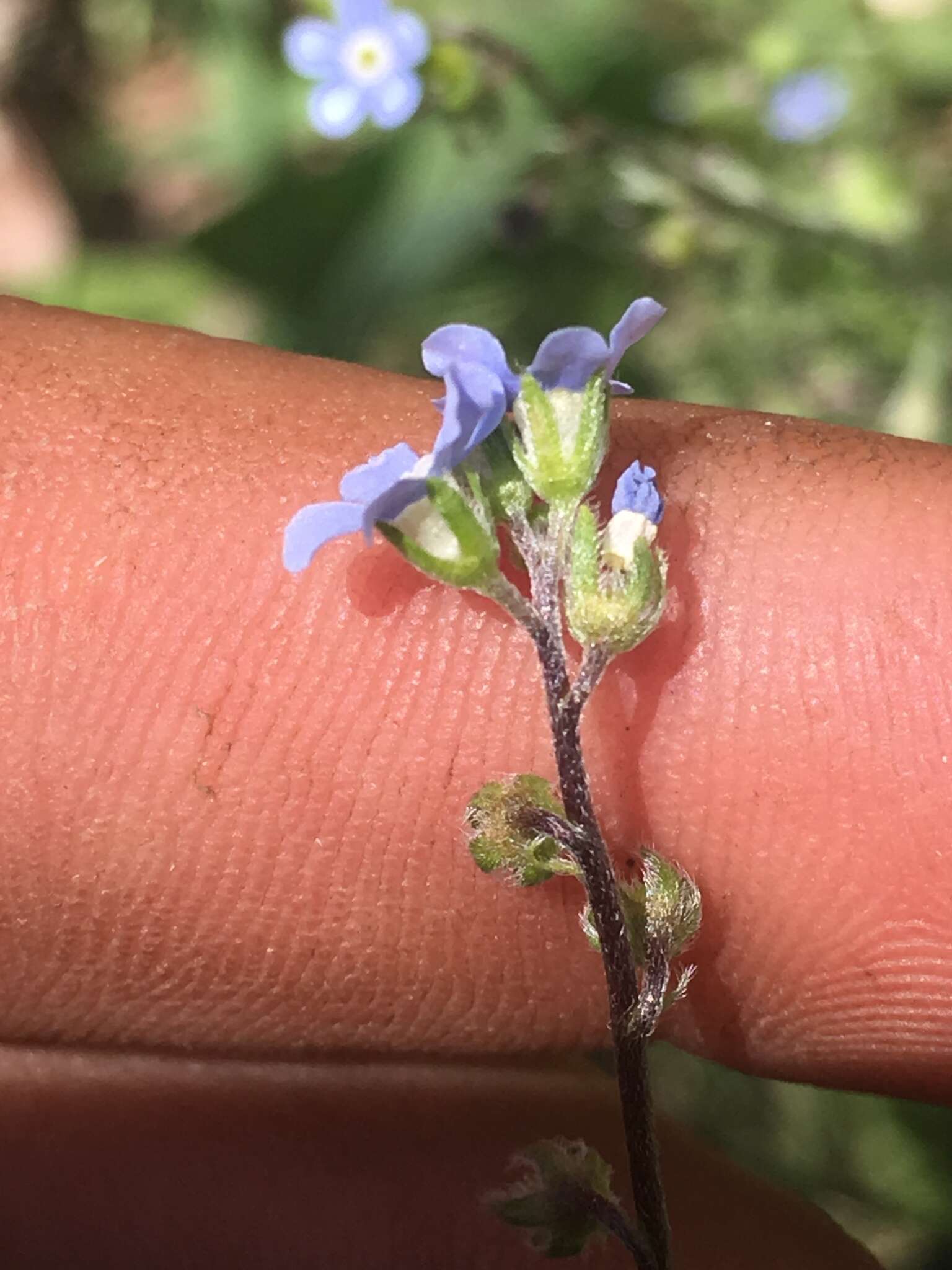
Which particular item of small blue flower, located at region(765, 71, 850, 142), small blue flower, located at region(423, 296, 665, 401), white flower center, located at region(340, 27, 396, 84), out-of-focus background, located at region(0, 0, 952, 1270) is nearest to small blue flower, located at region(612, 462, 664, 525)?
small blue flower, located at region(423, 296, 665, 401)

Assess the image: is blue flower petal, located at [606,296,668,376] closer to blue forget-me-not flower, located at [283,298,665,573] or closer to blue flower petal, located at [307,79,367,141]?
blue forget-me-not flower, located at [283,298,665,573]

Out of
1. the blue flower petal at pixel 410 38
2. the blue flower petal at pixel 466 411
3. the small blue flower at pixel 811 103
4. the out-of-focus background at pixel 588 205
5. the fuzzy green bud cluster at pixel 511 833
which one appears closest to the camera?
the blue flower petal at pixel 466 411

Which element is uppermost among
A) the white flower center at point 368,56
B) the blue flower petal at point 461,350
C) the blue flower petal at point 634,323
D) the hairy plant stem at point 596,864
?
the white flower center at point 368,56

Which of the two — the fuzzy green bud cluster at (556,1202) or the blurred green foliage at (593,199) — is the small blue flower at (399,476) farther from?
the blurred green foliage at (593,199)

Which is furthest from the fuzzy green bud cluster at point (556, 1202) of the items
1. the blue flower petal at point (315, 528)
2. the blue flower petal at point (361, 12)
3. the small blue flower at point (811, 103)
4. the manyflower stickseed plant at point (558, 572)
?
the small blue flower at point (811, 103)

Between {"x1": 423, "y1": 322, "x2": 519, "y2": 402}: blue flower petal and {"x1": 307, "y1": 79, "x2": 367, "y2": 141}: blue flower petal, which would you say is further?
{"x1": 307, "y1": 79, "x2": 367, "y2": 141}: blue flower petal

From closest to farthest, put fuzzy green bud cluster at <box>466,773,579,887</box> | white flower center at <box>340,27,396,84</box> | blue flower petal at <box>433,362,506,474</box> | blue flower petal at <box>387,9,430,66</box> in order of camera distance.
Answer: blue flower petal at <box>433,362,506,474</box>
fuzzy green bud cluster at <box>466,773,579,887</box>
blue flower petal at <box>387,9,430,66</box>
white flower center at <box>340,27,396,84</box>

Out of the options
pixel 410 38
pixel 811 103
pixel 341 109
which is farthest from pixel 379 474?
pixel 811 103

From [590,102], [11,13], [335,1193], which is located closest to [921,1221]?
[335,1193]
